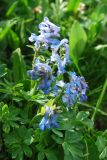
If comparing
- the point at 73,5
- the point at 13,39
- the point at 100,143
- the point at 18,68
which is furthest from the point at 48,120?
the point at 73,5

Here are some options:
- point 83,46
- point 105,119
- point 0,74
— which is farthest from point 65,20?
point 0,74

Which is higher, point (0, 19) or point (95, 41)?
→ point (0, 19)

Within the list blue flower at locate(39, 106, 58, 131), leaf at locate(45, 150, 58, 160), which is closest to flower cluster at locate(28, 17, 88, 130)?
blue flower at locate(39, 106, 58, 131)

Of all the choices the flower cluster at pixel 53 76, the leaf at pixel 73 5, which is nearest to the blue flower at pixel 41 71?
the flower cluster at pixel 53 76

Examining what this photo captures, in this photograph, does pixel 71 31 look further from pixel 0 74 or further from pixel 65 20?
pixel 0 74

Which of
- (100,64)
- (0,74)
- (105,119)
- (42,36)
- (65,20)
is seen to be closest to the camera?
(42,36)

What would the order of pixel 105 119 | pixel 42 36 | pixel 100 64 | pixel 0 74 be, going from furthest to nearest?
pixel 100 64 < pixel 105 119 < pixel 0 74 < pixel 42 36

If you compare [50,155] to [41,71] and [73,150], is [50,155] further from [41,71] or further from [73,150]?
[41,71]
